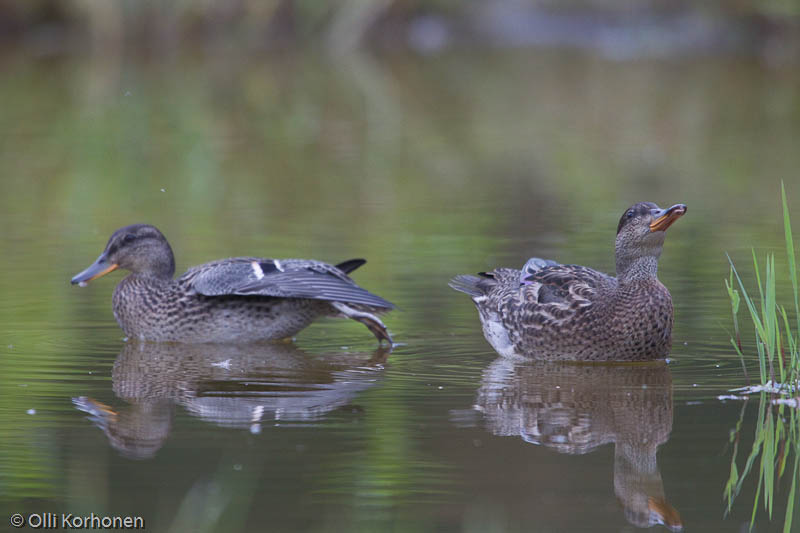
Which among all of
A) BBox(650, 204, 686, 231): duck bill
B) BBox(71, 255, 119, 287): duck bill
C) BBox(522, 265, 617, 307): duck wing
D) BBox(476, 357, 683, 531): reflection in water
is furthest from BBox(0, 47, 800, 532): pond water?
BBox(650, 204, 686, 231): duck bill

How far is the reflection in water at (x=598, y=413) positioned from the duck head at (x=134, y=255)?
2.20 m

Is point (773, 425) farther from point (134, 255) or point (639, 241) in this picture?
point (134, 255)

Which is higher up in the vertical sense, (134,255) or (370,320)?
(134,255)

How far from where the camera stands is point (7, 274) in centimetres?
966

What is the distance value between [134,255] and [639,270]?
292 centimetres

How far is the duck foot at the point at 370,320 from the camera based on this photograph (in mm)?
7957

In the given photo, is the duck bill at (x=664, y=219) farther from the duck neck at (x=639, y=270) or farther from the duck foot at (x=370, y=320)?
the duck foot at (x=370, y=320)

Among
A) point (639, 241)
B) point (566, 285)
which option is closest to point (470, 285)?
point (566, 285)

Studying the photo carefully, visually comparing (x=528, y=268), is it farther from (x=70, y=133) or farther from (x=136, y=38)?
(x=136, y=38)

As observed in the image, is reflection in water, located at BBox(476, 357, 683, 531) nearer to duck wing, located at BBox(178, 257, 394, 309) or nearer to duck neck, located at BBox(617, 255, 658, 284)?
duck neck, located at BBox(617, 255, 658, 284)

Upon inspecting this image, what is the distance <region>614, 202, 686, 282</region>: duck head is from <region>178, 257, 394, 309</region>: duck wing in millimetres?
1243

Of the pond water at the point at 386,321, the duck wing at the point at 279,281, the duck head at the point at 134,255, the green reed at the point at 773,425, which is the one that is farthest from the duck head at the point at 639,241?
the duck head at the point at 134,255

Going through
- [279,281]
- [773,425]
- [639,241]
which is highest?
[639,241]

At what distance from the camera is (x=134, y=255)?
856 centimetres
